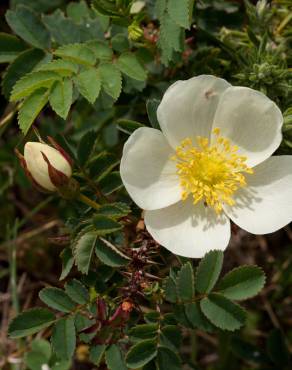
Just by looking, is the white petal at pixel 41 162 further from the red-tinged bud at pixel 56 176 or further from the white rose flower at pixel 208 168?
the white rose flower at pixel 208 168

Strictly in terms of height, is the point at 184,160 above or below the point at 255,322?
above

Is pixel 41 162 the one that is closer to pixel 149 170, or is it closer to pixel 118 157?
pixel 149 170

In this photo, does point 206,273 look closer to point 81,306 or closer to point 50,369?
point 81,306

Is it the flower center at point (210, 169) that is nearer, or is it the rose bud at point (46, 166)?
the rose bud at point (46, 166)

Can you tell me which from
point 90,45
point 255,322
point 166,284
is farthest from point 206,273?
point 255,322

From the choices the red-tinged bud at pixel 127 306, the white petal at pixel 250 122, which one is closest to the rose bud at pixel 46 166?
the red-tinged bud at pixel 127 306

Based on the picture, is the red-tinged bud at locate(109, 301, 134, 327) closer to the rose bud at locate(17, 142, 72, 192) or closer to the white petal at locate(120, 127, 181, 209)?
the white petal at locate(120, 127, 181, 209)
